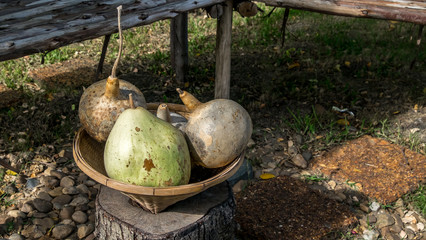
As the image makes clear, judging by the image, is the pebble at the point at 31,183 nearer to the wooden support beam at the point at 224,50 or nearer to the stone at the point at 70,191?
the stone at the point at 70,191

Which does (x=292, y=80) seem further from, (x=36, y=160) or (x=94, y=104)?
(x=94, y=104)

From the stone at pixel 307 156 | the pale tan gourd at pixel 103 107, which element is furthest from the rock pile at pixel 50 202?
the stone at pixel 307 156

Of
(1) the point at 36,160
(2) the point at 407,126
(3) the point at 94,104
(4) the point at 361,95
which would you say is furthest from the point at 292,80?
(3) the point at 94,104

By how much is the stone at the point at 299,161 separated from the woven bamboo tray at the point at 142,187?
4.83ft

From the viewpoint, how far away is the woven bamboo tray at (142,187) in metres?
2.02

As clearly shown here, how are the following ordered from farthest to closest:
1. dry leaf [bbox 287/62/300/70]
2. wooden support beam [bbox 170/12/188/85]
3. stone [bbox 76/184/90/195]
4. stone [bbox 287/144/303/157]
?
dry leaf [bbox 287/62/300/70] < wooden support beam [bbox 170/12/188/85] < stone [bbox 287/144/303/157] < stone [bbox 76/184/90/195]

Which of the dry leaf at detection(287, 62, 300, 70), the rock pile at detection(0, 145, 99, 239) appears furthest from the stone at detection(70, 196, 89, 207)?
the dry leaf at detection(287, 62, 300, 70)

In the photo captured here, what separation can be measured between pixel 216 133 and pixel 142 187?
1.45 ft

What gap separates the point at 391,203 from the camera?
3436 mm

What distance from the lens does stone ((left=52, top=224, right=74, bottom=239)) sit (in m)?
2.98

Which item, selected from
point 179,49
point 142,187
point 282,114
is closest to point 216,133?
point 142,187

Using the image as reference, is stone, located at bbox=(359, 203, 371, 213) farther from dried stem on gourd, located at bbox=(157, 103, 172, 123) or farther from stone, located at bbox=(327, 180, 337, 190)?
dried stem on gourd, located at bbox=(157, 103, 172, 123)

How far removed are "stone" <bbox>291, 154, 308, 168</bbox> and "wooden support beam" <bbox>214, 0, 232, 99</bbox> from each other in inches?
29.8

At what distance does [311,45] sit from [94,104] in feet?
13.1
